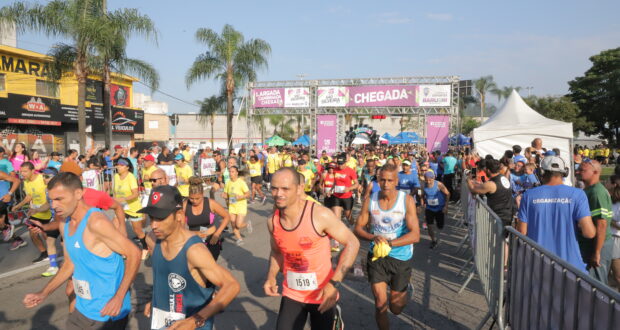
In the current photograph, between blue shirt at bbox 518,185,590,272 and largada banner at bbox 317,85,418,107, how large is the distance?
19642 mm

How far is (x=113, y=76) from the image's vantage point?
59.0ft

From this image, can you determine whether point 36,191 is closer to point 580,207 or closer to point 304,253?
point 304,253

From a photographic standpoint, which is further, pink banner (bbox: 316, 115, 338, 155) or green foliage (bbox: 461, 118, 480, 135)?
green foliage (bbox: 461, 118, 480, 135)

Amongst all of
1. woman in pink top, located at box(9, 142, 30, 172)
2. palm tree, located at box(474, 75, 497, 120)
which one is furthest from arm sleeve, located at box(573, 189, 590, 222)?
palm tree, located at box(474, 75, 497, 120)

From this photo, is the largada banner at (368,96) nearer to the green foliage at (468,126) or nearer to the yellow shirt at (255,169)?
the yellow shirt at (255,169)

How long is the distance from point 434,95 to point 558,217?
775 inches

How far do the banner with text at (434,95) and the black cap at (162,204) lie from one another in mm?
21609

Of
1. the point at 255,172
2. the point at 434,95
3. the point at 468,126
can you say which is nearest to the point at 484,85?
the point at 468,126

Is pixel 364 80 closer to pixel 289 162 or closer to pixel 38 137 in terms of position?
pixel 289 162

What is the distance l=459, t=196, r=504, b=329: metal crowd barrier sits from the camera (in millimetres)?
3750

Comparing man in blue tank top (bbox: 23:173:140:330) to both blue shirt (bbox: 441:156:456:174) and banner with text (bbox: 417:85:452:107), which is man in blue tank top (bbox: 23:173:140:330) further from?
banner with text (bbox: 417:85:452:107)

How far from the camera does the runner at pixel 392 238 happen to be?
13.6ft

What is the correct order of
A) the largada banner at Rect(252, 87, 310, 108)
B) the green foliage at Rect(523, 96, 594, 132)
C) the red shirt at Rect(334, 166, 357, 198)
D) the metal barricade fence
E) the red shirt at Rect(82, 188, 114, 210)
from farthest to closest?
the green foliage at Rect(523, 96, 594, 132), the largada banner at Rect(252, 87, 310, 108), the red shirt at Rect(334, 166, 357, 198), the red shirt at Rect(82, 188, 114, 210), the metal barricade fence

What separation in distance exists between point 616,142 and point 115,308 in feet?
160
